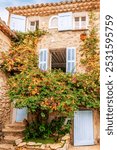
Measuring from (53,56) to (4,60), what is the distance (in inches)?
120

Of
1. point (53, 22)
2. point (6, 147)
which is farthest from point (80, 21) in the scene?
point (6, 147)

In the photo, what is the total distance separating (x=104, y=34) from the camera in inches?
76.9

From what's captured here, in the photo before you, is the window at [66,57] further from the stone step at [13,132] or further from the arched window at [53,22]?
the stone step at [13,132]

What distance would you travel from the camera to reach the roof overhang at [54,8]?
32.0ft

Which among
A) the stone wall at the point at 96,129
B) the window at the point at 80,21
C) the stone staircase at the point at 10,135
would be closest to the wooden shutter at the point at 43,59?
the window at the point at 80,21

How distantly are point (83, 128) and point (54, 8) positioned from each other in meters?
5.66

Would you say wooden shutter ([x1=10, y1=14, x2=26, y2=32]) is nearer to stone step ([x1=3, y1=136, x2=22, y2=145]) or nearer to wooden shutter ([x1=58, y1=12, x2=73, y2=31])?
wooden shutter ([x1=58, y1=12, x2=73, y2=31])

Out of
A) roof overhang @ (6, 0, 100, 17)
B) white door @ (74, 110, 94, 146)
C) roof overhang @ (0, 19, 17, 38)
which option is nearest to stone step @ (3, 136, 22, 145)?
white door @ (74, 110, 94, 146)

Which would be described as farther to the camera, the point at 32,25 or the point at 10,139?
the point at 32,25

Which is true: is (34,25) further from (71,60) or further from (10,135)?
(10,135)

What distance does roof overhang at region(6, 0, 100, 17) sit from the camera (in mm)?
9766

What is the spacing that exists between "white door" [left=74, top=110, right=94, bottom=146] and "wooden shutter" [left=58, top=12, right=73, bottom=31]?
392 cm

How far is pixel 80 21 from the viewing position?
10.0 m

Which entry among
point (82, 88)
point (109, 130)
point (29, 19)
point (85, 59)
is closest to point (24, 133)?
point (82, 88)
